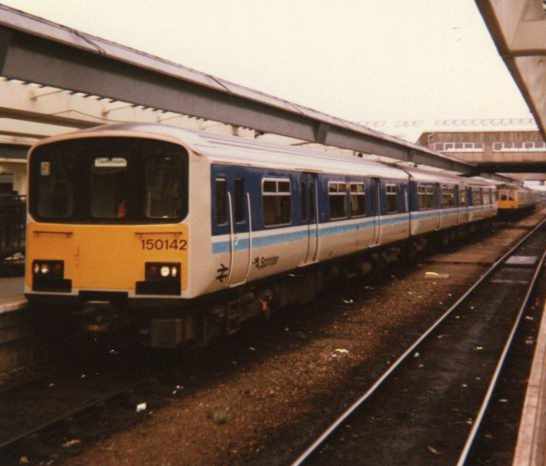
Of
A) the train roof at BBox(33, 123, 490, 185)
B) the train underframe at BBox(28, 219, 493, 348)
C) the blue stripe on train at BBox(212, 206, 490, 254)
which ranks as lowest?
the train underframe at BBox(28, 219, 493, 348)

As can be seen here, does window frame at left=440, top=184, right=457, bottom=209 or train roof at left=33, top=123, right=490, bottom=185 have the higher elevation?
train roof at left=33, top=123, right=490, bottom=185

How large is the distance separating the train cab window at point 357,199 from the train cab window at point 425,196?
236 inches

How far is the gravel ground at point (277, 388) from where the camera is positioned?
617 cm

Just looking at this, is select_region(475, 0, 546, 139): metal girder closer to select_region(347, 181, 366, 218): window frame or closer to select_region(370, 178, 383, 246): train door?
select_region(347, 181, 366, 218): window frame

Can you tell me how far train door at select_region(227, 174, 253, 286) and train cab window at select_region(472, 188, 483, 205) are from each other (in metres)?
24.0

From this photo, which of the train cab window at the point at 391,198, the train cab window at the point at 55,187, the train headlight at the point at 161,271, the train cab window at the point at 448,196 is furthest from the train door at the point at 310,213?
the train cab window at the point at 448,196

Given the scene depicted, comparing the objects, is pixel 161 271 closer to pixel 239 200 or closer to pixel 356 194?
pixel 239 200

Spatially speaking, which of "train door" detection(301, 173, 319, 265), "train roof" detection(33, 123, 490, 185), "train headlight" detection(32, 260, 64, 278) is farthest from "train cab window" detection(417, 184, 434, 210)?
"train headlight" detection(32, 260, 64, 278)

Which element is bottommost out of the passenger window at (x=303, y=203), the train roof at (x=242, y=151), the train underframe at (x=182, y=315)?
the train underframe at (x=182, y=315)

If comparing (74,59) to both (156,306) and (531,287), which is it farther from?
(531,287)

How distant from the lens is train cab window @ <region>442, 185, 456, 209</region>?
24734mm

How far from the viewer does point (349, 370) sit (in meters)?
8.83

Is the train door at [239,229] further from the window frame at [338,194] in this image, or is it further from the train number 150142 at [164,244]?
the window frame at [338,194]

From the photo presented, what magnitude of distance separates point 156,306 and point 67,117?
8702 mm
